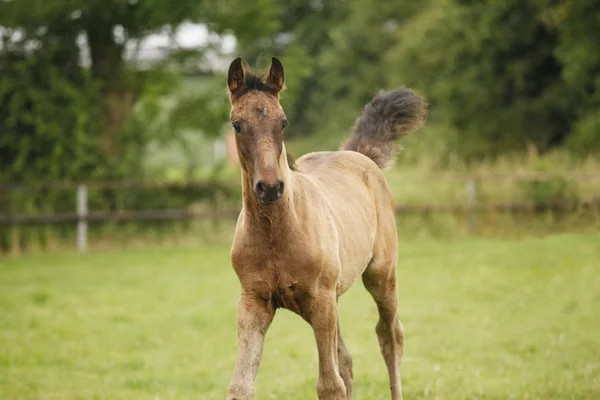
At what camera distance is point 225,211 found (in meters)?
18.7

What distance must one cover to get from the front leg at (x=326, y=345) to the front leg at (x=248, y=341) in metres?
0.28

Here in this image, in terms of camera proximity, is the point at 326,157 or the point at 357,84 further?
the point at 357,84

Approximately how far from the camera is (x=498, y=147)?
27531mm

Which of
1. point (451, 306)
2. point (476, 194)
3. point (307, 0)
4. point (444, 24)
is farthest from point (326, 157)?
point (307, 0)

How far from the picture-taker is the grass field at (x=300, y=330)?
269 inches

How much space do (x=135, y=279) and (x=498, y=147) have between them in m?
17.0

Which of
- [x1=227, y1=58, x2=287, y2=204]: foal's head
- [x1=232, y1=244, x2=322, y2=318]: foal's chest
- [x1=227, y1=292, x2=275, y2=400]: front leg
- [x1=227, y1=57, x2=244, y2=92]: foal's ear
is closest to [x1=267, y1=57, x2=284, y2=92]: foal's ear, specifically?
[x1=227, y1=58, x2=287, y2=204]: foal's head

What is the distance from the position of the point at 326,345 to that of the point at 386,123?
9.18ft

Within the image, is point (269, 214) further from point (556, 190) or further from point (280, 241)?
point (556, 190)

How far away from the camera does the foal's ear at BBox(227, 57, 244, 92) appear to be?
444 centimetres

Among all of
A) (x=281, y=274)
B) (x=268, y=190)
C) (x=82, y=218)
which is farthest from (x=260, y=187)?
(x=82, y=218)

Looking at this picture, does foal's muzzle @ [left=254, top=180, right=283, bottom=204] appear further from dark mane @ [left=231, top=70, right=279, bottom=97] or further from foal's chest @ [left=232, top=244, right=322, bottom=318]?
dark mane @ [left=231, top=70, right=279, bottom=97]

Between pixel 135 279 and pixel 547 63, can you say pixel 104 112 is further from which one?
pixel 547 63

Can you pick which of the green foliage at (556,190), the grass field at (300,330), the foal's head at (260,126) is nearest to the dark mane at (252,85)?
the foal's head at (260,126)
